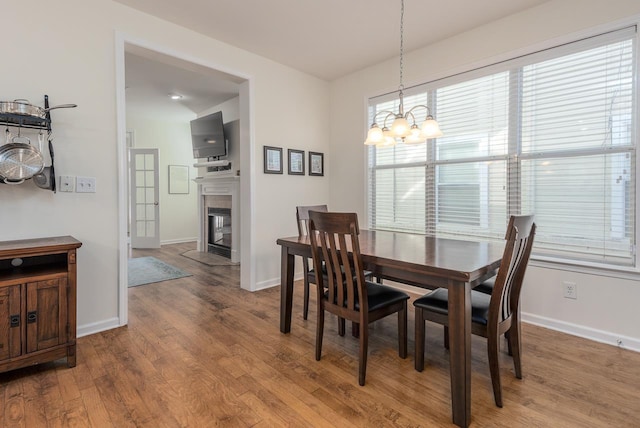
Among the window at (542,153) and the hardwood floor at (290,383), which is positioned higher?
the window at (542,153)

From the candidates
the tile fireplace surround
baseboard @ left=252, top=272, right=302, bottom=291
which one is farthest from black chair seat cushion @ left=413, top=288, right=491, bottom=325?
the tile fireplace surround

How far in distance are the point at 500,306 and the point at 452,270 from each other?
357 millimetres

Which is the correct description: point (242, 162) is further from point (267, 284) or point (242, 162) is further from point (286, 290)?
point (286, 290)

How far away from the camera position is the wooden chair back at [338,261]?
184 centimetres

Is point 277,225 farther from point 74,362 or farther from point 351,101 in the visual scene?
point 74,362

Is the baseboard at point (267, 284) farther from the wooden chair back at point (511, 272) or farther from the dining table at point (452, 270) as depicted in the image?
the wooden chair back at point (511, 272)

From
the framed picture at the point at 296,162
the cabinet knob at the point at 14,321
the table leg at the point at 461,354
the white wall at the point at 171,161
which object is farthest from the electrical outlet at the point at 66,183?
the white wall at the point at 171,161

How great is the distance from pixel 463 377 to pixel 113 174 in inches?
110

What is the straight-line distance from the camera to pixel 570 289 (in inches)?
102

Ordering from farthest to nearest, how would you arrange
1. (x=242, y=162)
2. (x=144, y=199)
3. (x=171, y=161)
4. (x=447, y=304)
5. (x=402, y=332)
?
(x=171, y=161)
(x=144, y=199)
(x=242, y=162)
(x=402, y=332)
(x=447, y=304)

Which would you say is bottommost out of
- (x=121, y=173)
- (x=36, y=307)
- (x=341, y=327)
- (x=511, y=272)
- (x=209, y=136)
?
(x=341, y=327)

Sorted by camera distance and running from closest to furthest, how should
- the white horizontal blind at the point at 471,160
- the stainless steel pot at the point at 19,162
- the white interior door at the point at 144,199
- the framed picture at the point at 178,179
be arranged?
the stainless steel pot at the point at 19,162, the white horizontal blind at the point at 471,160, the white interior door at the point at 144,199, the framed picture at the point at 178,179

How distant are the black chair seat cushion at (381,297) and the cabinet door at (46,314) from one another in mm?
1650

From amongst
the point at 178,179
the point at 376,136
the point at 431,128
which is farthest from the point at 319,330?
the point at 178,179
